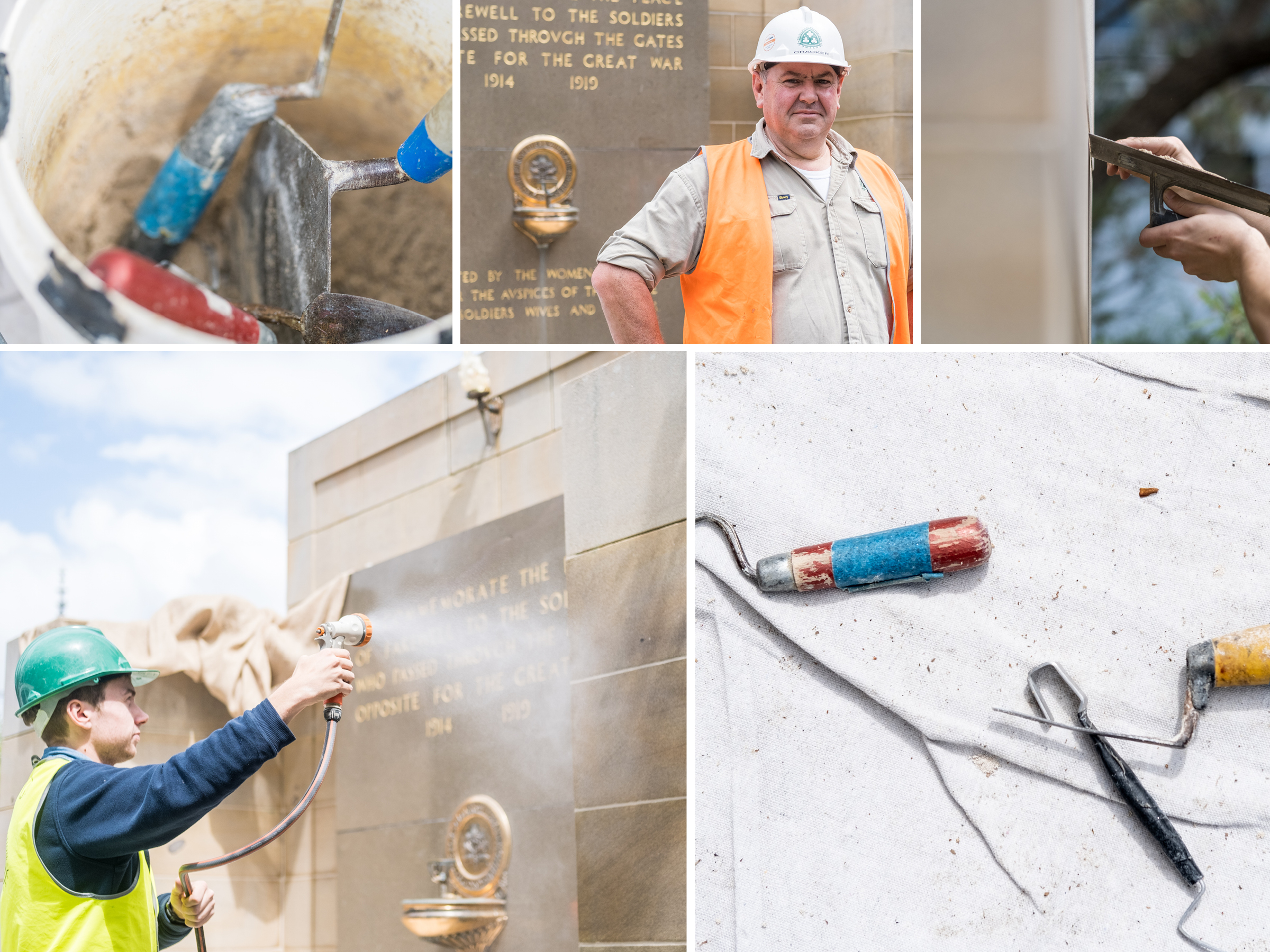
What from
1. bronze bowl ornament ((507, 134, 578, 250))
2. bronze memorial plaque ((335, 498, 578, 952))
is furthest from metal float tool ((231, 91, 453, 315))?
bronze memorial plaque ((335, 498, 578, 952))

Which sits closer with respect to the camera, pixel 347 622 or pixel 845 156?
pixel 347 622

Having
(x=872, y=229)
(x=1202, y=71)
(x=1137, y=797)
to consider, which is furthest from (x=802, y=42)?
(x=1137, y=797)

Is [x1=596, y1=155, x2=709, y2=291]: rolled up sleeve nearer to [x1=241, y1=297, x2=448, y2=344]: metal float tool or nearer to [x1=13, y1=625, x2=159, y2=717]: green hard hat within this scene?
[x1=241, y1=297, x2=448, y2=344]: metal float tool

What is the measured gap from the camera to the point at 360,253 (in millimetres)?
2857

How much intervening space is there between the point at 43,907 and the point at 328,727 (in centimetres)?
61

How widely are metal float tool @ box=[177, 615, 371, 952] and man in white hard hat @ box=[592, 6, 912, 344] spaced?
961 mm

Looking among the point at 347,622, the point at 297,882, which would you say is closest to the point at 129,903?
the point at 347,622

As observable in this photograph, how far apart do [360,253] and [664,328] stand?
0.83 metres

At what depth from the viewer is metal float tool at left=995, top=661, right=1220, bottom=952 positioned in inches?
95.3

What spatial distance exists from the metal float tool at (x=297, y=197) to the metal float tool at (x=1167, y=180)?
1.69 metres

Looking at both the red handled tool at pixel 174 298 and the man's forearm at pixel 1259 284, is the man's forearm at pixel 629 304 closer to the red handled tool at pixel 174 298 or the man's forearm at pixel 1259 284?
the red handled tool at pixel 174 298

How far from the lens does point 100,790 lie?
6.72 feet

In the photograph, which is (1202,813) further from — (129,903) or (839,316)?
(129,903)

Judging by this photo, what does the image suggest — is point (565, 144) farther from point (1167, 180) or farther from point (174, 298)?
point (1167, 180)
